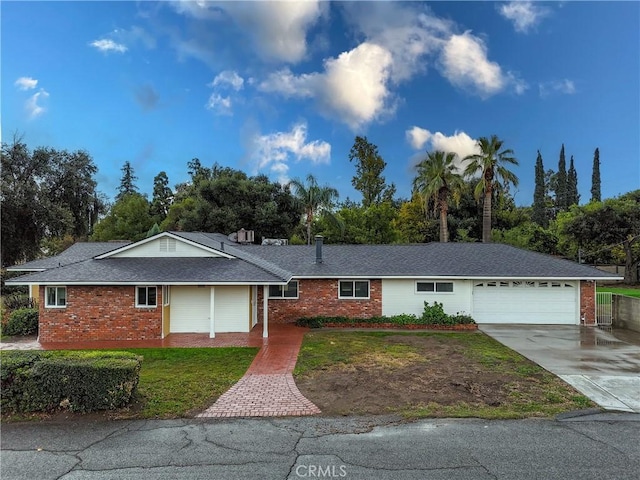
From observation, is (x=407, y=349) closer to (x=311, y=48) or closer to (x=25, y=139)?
(x=311, y=48)

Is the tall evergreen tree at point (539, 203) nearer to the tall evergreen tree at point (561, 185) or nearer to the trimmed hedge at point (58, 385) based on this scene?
the tall evergreen tree at point (561, 185)

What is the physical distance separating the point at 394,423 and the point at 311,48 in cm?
2066

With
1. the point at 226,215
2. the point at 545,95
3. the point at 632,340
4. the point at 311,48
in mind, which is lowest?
the point at 632,340

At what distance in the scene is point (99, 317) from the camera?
47.1ft

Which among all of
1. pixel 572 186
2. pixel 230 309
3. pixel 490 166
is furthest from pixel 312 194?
pixel 572 186

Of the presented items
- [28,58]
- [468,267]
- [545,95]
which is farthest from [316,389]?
[545,95]

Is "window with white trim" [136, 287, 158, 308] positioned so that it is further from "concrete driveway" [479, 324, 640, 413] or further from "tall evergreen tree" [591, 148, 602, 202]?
"tall evergreen tree" [591, 148, 602, 202]

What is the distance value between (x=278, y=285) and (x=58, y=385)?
34.5 feet

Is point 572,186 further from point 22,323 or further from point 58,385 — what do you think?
point 58,385

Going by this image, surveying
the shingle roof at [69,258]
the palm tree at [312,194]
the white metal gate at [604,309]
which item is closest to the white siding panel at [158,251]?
the shingle roof at [69,258]

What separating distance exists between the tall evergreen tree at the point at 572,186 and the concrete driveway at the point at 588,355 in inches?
1972

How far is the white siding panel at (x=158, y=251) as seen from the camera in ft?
52.7

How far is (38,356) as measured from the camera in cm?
759

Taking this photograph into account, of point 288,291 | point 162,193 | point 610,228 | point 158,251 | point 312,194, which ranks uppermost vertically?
point 162,193
